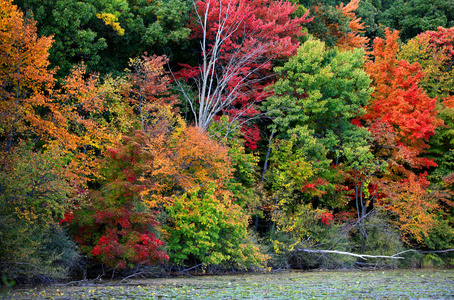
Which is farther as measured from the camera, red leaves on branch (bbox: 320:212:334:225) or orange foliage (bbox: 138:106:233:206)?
red leaves on branch (bbox: 320:212:334:225)

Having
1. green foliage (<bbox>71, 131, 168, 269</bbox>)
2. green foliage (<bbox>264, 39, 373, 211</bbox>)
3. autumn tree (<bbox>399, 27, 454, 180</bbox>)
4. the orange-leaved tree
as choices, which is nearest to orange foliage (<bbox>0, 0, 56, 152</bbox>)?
green foliage (<bbox>71, 131, 168, 269</bbox>)

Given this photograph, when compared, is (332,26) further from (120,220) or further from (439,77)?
(120,220)

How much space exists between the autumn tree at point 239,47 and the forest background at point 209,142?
146 mm

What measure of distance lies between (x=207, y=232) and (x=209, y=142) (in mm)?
3825

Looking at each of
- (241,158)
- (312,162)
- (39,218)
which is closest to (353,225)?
(312,162)

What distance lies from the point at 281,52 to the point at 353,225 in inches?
413

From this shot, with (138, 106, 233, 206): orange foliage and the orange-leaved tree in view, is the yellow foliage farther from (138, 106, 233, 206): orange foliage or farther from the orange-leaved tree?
the orange-leaved tree

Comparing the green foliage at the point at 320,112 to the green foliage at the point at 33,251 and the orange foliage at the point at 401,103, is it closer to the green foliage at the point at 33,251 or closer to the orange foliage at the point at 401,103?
the orange foliage at the point at 401,103

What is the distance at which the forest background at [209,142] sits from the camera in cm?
1529

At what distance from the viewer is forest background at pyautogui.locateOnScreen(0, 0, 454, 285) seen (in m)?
15.3

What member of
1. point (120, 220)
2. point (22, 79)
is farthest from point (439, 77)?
point (22, 79)

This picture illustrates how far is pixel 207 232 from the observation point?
17.8 metres

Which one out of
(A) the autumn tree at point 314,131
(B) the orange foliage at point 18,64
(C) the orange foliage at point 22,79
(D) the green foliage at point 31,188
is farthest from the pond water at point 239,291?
(A) the autumn tree at point 314,131

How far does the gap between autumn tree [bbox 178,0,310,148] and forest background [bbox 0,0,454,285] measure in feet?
0.48
